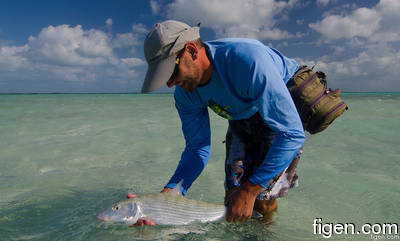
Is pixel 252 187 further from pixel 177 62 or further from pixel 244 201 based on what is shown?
pixel 177 62

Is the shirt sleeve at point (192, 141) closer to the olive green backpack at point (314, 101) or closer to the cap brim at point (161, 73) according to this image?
the cap brim at point (161, 73)

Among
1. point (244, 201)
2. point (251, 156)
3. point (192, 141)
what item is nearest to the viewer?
point (244, 201)

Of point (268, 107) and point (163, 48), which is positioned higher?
point (163, 48)

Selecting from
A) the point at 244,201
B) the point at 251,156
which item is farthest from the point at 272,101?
the point at 251,156

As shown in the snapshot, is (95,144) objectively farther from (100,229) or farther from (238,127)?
(238,127)

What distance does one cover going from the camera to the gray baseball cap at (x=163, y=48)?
176 cm

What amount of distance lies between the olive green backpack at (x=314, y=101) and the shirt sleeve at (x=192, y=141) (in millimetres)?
759

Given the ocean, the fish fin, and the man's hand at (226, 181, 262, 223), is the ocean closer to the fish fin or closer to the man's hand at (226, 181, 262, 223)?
the fish fin

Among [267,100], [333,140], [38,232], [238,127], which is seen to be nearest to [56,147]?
[38,232]

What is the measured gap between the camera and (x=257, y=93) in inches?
66.9

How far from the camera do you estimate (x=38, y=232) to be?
257 centimetres

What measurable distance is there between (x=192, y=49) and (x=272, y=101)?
59 centimetres

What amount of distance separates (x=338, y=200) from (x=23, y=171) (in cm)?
444

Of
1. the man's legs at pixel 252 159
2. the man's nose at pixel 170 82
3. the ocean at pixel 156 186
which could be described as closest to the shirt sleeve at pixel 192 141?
the man's legs at pixel 252 159
